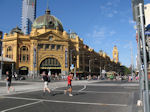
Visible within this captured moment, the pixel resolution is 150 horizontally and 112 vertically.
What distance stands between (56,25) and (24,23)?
110436mm

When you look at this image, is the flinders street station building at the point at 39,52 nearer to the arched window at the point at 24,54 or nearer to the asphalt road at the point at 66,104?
the arched window at the point at 24,54

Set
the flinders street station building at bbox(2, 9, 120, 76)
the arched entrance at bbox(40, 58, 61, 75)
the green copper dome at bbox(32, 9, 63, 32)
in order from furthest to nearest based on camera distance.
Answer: the green copper dome at bbox(32, 9, 63, 32) → the arched entrance at bbox(40, 58, 61, 75) → the flinders street station building at bbox(2, 9, 120, 76)

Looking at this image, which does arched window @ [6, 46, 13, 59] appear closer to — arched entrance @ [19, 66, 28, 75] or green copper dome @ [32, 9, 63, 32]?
arched entrance @ [19, 66, 28, 75]

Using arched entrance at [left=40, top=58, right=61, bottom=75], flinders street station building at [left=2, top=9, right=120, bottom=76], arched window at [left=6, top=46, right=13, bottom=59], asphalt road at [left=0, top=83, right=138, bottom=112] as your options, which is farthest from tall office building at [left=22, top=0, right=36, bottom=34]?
asphalt road at [left=0, top=83, right=138, bottom=112]

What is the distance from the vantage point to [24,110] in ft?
24.9

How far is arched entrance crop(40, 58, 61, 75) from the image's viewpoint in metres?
56.5

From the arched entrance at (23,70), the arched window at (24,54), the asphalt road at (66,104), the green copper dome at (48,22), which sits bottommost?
the asphalt road at (66,104)

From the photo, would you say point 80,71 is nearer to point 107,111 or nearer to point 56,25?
point 56,25

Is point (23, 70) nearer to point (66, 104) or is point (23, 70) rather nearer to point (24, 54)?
point (24, 54)

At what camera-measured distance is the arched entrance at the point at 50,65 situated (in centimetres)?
5650

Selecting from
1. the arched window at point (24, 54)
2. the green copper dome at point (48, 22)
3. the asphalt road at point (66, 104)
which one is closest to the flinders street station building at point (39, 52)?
the arched window at point (24, 54)

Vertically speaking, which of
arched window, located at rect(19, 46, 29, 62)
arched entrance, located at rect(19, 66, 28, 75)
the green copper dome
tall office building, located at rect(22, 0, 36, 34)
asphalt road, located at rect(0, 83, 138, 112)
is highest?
tall office building, located at rect(22, 0, 36, 34)

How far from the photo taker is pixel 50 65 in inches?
2239

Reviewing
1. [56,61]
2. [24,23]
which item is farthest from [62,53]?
[24,23]
